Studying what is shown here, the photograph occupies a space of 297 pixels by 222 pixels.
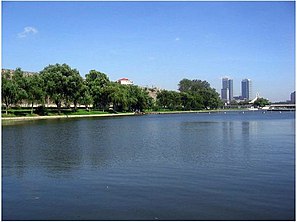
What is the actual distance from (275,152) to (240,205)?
29.9ft

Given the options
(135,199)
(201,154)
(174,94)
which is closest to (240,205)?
(135,199)

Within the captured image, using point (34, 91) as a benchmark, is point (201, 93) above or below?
above

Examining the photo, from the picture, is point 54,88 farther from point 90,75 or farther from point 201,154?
point 201,154

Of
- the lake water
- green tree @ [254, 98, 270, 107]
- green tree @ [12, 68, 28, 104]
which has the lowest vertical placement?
the lake water

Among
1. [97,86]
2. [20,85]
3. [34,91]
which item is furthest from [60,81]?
[97,86]

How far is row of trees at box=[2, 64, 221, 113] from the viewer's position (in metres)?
53.9

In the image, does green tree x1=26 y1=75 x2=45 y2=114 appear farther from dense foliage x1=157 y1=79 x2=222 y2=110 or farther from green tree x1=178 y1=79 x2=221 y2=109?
green tree x1=178 y1=79 x2=221 y2=109

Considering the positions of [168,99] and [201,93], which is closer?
[168,99]

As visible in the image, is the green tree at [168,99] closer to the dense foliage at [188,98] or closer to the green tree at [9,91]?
the dense foliage at [188,98]

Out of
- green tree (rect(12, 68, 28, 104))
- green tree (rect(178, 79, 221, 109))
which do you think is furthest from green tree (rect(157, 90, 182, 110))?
green tree (rect(12, 68, 28, 104))

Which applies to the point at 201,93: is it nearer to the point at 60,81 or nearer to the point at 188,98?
the point at 188,98

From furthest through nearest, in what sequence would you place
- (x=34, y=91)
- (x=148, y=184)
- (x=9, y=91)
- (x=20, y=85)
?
(x=34, y=91) < (x=20, y=85) < (x=9, y=91) < (x=148, y=184)

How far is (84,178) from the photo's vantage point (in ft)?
38.8

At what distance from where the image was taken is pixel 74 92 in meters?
64.6
